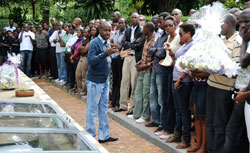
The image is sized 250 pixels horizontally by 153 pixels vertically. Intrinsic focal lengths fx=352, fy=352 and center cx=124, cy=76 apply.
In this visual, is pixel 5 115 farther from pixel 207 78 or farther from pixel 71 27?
pixel 71 27

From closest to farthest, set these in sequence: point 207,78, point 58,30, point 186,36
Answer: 1. point 207,78
2. point 186,36
3. point 58,30

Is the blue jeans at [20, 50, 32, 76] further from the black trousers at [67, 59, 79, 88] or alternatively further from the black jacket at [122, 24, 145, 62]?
the black jacket at [122, 24, 145, 62]

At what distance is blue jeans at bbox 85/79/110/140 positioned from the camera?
600 cm

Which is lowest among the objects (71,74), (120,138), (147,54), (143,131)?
(120,138)

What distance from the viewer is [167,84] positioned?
6477 millimetres

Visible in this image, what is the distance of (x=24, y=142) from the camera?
3.12 m

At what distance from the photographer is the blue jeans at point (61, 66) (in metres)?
Result: 12.7

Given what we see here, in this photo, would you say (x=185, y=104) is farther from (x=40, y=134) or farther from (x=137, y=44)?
(x=40, y=134)

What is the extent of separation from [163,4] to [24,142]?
16.2m

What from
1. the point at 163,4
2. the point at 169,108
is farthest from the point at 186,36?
the point at 163,4

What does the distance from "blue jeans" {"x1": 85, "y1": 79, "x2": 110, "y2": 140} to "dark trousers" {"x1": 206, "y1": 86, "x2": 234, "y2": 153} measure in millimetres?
1927

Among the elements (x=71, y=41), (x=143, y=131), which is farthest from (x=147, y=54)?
(x=71, y=41)

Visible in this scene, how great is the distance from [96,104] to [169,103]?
1.31 m

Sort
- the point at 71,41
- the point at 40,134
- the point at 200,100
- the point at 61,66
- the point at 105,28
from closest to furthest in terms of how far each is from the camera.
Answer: the point at 40,134
the point at 200,100
the point at 105,28
the point at 71,41
the point at 61,66
